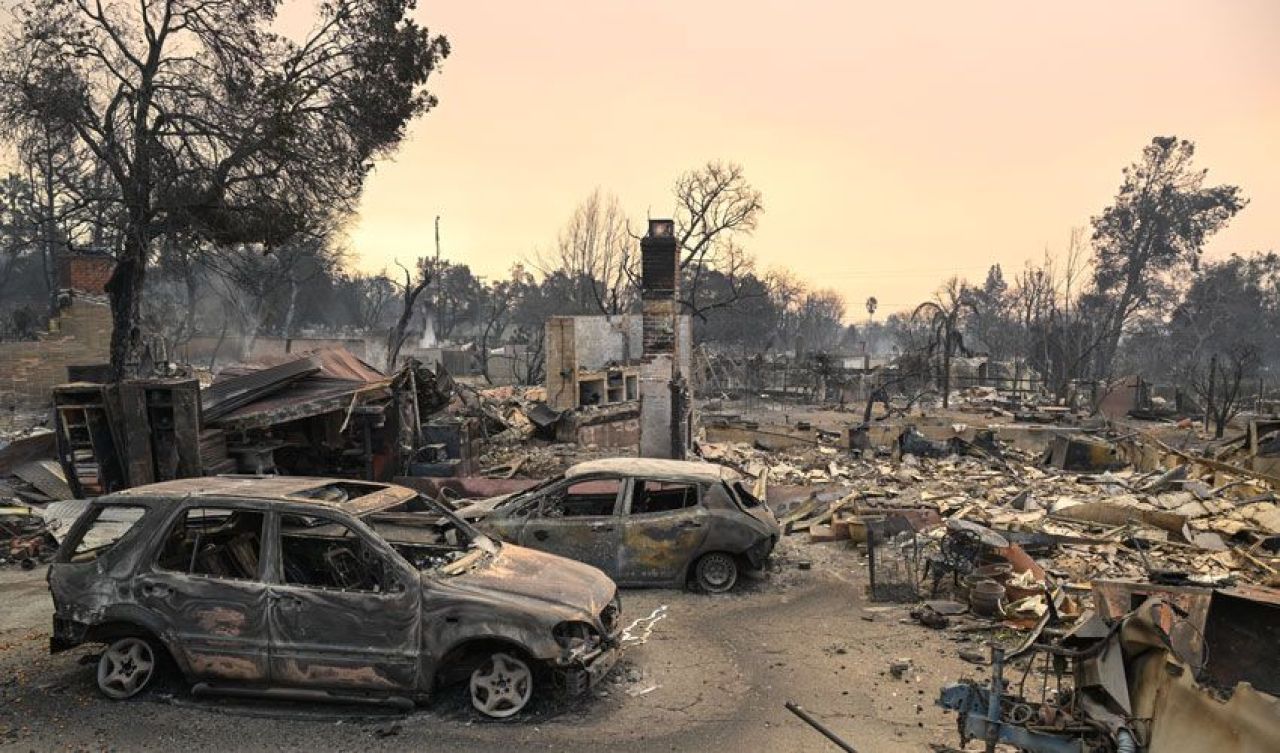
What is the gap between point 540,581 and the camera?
560cm

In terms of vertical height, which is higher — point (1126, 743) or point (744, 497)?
point (744, 497)

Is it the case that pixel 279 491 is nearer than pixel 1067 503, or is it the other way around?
pixel 279 491

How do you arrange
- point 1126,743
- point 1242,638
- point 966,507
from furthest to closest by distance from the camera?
point 966,507
point 1242,638
point 1126,743

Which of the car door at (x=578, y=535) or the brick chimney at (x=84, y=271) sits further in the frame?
the brick chimney at (x=84, y=271)

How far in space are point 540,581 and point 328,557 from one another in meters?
1.59

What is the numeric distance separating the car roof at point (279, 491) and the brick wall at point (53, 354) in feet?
78.7

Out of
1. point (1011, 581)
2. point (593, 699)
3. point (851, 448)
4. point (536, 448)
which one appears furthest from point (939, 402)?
point (593, 699)

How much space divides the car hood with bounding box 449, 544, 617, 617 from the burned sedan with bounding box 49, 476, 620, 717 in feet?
0.06

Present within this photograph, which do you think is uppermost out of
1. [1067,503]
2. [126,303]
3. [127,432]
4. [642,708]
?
[126,303]

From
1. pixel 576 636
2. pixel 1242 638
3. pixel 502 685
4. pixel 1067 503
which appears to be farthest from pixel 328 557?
pixel 1067 503

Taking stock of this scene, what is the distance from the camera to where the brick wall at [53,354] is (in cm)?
2452

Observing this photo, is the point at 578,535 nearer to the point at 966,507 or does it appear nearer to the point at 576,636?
the point at 576,636

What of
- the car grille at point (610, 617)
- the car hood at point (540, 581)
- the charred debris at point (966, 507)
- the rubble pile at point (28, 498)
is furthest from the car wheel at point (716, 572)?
the rubble pile at point (28, 498)

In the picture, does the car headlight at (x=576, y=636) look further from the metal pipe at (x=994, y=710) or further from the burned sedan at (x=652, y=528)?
the burned sedan at (x=652, y=528)
